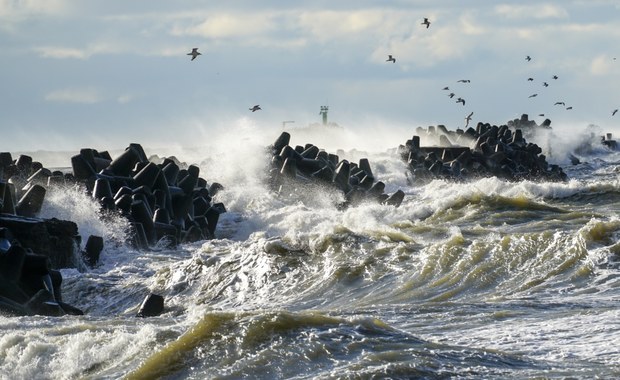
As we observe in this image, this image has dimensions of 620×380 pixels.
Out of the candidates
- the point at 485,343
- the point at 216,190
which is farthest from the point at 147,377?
the point at 216,190

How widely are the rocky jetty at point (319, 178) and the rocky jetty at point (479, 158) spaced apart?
29.5ft

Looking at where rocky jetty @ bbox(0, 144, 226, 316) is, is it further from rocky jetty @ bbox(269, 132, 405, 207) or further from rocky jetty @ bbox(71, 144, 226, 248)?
rocky jetty @ bbox(269, 132, 405, 207)

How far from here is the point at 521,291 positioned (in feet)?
53.2

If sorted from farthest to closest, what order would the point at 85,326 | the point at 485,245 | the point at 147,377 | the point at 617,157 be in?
the point at 617,157 → the point at 485,245 → the point at 85,326 → the point at 147,377

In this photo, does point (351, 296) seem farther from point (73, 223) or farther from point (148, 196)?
point (148, 196)

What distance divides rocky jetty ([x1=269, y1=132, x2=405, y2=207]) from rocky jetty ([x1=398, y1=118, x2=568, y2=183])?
898 cm

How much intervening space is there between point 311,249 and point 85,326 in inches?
278

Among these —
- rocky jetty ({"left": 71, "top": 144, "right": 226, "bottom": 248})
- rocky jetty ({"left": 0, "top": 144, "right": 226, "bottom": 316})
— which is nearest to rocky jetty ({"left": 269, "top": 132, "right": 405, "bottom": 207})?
rocky jetty ({"left": 0, "top": 144, "right": 226, "bottom": 316})

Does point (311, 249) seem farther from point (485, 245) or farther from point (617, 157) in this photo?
point (617, 157)

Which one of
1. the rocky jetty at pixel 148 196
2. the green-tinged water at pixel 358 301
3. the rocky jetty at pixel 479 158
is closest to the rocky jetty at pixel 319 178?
the green-tinged water at pixel 358 301

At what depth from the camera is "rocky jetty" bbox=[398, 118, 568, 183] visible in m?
42.3

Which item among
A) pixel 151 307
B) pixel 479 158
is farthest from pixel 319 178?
pixel 151 307

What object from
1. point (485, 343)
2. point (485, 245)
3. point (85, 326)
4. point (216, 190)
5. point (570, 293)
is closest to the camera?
point (485, 343)

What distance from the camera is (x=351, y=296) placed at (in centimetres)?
1691
